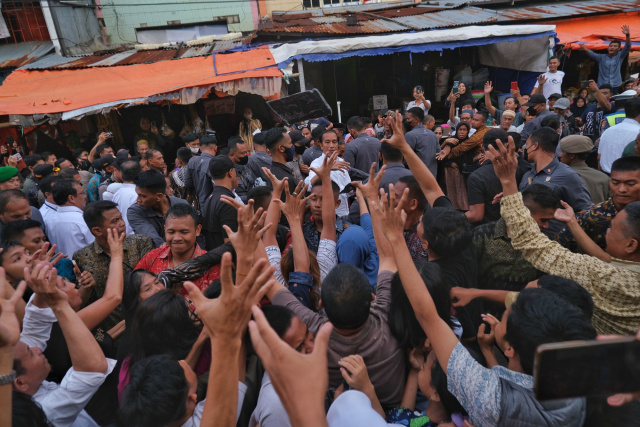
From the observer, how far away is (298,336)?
5.75 ft

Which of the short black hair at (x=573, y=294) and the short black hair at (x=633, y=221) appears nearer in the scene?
the short black hair at (x=573, y=294)

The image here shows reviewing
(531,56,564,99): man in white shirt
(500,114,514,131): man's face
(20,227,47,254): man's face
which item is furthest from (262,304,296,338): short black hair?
(531,56,564,99): man in white shirt

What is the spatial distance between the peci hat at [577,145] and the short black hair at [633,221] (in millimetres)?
2326

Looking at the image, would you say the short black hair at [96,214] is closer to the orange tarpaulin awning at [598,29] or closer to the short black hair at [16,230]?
the short black hair at [16,230]

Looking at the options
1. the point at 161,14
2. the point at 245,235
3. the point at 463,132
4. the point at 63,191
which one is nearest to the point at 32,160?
the point at 63,191

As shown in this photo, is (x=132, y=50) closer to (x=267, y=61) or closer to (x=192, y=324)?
(x=267, y=61)

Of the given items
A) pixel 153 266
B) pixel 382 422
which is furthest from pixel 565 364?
pixel 153 266

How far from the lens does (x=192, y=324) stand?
6.68 feet

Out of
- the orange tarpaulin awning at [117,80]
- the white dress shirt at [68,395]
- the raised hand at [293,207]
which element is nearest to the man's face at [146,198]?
the raised hand at [293,207]

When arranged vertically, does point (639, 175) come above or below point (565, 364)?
below

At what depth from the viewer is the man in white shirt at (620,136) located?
4707 millimetres

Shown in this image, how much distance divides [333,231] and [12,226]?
250 cm

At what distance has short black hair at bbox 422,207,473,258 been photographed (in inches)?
90.6

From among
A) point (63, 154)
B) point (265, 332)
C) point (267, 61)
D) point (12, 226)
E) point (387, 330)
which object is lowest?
point (63, 154)
